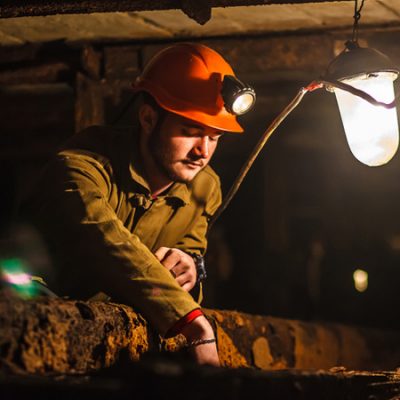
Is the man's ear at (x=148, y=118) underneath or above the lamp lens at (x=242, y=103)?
underneath

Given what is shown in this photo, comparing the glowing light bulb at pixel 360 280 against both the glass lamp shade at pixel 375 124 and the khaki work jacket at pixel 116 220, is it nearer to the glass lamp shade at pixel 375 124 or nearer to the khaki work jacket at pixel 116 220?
the khaki work jacket at pixel 116 220

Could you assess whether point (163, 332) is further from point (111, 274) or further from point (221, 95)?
point (221, 95)

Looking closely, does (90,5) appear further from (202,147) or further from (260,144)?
(260,144)

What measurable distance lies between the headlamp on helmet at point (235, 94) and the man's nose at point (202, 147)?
0.73 feet

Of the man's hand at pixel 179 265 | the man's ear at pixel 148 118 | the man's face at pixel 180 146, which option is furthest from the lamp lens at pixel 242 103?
the man's hand at pixel 179 265

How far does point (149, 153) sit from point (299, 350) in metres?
2.65

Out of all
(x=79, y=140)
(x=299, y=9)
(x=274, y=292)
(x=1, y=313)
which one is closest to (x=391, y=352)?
(x=274, y=292)

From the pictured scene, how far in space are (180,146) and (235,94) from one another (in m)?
0.43

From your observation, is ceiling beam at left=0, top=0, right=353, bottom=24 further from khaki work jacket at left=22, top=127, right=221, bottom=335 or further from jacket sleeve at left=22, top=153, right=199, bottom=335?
jacket sleeve at left=22, top=153, right=199, bottom=335

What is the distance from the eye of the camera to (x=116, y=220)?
3650 mm

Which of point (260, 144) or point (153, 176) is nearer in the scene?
point (153, 176)

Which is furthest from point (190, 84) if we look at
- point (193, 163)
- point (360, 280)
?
point (360, 280)

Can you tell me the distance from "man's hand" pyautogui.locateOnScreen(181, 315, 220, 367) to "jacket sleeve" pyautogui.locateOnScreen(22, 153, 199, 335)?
8cm

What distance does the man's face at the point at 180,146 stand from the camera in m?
4.29
